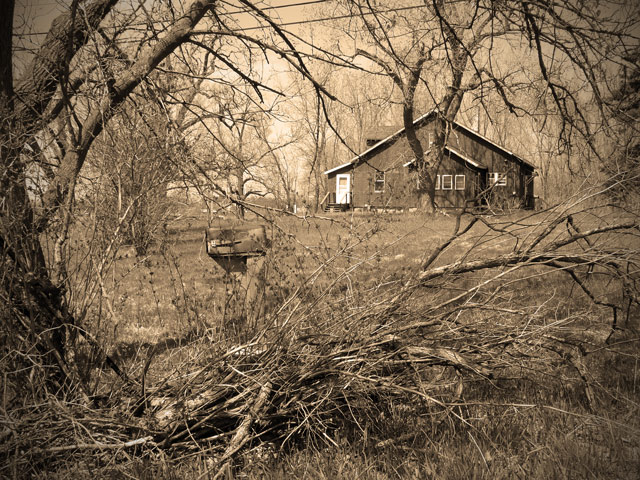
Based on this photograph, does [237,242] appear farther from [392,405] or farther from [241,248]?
[392,405]

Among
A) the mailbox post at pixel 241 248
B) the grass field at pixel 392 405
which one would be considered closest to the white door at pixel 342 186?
the mailbox post at pixel 241 248

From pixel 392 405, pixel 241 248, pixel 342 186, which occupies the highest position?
pixel 342 186

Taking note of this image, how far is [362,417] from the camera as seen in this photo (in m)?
3.29

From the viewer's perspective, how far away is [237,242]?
5.58m

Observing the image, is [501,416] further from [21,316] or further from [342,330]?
[21,316]

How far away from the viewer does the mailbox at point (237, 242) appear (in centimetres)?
546

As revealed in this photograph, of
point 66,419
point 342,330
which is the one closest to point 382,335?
point 342,330

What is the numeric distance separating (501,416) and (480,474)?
69 cm

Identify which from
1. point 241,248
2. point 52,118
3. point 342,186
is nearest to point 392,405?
point 241,248

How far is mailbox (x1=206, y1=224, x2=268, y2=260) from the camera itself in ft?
17.9

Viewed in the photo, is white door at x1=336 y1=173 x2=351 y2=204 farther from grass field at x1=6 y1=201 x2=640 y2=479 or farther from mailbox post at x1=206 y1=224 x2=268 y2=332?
grass field at x1=6 y1=201 x2=640 y2=479

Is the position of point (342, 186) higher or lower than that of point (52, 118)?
higher

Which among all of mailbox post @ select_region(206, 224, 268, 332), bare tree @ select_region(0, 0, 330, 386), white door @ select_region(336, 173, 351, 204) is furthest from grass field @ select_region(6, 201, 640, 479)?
white door @ select_region(336, 173, 351, 204)

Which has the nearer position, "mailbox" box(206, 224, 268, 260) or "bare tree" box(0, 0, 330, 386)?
"bare tree" box(0, 0, 330, 386)
